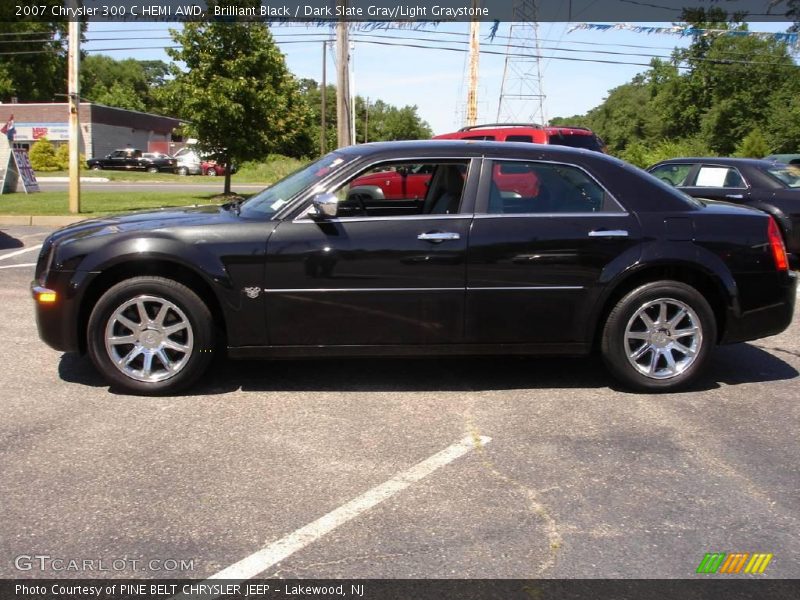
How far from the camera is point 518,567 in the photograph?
2.95 meters

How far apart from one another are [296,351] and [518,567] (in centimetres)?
232

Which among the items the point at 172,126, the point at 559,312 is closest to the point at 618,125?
the point at 172,126

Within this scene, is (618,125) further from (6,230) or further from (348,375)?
(348,375)

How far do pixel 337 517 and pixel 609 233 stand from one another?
2.72 metres

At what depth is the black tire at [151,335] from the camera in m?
4.75

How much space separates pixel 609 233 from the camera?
195 inches

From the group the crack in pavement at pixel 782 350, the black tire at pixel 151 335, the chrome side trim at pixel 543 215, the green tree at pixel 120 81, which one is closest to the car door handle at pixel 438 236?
the chrome side trim at pixel 543 215

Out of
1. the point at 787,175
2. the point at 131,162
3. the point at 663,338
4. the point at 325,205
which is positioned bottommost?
the point at 663,338

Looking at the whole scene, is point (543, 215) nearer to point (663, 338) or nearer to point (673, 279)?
point (673, 279)

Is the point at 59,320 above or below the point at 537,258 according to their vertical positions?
below

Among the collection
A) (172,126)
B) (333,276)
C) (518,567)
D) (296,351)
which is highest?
(172,126)

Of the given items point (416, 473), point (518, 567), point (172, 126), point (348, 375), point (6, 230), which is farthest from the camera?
point (172, 126)

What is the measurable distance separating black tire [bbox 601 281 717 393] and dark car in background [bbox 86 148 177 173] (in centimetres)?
4836

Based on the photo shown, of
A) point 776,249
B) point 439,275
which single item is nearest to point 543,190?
point 439,275
